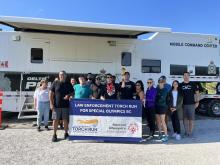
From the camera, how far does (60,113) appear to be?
8945 millimetres

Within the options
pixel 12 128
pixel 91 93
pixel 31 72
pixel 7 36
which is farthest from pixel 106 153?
pixel 7 36

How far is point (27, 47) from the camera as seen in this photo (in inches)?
472

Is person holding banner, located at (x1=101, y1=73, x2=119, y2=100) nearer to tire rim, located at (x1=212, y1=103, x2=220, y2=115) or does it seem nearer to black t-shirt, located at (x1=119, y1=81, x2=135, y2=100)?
black t-shirt, located at (x1=119, y1=81, x2=135, y2=100)

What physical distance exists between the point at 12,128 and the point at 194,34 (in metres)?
8.13

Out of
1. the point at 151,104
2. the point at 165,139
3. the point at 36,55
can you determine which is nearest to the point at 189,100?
the point at 151,104

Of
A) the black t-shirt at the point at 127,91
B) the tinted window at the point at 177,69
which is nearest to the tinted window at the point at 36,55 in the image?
the black t-shirt at the point at 127,91

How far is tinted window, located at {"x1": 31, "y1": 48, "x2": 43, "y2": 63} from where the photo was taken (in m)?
A: 12.1

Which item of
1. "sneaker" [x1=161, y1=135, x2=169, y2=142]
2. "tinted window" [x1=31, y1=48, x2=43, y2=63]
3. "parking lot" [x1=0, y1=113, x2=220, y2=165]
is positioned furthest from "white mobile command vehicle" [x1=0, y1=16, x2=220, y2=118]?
"sneaker" [x1=161, y1=135, x2=169, y2=142]

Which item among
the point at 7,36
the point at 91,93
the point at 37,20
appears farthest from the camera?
the point at 7,36

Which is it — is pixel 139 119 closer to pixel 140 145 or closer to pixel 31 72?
pixel 140 145

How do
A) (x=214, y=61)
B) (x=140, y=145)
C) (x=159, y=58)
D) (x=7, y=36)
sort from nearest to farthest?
(x=140, y=145)
(x=7, y=36)
(x=159, y=58)
(x=214, y=61)

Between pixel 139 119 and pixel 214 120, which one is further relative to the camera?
pixel 214 120

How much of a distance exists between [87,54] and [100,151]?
5371 mm

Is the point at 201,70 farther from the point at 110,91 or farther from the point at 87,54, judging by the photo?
the point at 110,91
